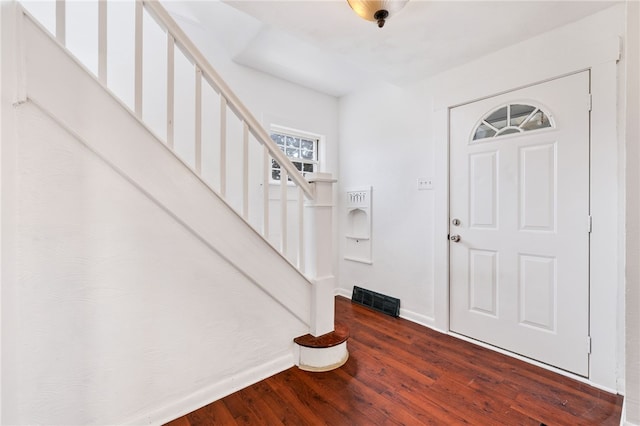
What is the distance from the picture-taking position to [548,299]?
197 cm

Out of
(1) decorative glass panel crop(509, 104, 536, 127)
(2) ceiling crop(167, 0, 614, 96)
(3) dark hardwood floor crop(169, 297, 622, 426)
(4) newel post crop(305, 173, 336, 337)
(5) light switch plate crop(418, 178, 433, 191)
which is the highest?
(2) ceiling crop(167, 0, 614, 96)

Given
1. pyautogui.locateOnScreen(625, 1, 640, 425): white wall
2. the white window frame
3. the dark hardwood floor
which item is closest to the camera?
pyautogui.locateOnScreen(625, 1, 640, 425): white wall

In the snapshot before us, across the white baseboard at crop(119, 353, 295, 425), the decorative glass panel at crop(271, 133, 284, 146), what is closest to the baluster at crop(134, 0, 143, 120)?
the white baseboard at crop(119, 353, 295, 425)

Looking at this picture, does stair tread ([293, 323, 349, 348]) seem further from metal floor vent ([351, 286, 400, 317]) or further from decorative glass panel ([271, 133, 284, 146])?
decorative glass panel ([271, 133, 284, 146])

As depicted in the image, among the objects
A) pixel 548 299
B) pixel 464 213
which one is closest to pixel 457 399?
pixel 548 299

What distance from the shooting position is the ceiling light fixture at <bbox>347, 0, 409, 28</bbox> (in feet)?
4.87

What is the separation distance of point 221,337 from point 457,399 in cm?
144

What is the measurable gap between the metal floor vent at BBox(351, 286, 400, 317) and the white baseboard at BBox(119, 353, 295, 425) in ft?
4.50

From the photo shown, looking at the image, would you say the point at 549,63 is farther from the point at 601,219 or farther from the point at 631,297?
the point at 631,297

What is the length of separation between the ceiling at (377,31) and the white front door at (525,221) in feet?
1.41

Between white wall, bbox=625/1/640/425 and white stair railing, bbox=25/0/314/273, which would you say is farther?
white stair railing, bbox=25/0/314/273

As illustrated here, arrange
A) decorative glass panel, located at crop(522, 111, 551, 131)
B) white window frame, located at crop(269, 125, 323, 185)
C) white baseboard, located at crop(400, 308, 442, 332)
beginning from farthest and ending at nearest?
1. white window frame, located at crop(269, 125, 323, 185)
2. white baseboard, located at crop(400, 308, 442, 332)
3. decorative glass panel, located at crop(522, 111, 551, 131)

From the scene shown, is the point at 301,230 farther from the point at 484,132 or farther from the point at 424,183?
the point at 484,132

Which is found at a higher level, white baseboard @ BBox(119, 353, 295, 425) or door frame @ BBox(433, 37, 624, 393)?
door frame @ BBox(433, 37, 624, 393)
